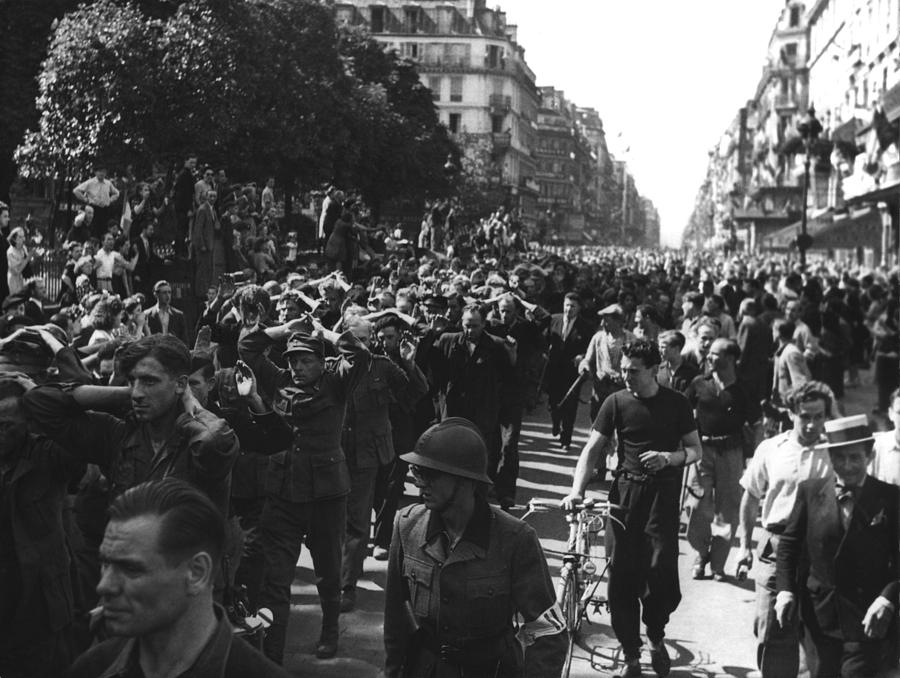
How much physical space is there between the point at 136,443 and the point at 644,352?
3.16 metres

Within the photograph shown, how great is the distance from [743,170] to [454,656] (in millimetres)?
148755

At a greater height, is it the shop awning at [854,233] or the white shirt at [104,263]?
the shop awning at [854,233]

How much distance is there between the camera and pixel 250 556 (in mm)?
6852

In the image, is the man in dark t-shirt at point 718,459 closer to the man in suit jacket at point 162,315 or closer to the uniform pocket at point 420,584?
the uniform pocket at point 420,584

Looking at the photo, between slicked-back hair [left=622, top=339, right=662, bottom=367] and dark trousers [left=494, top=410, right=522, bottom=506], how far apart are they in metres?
4.57

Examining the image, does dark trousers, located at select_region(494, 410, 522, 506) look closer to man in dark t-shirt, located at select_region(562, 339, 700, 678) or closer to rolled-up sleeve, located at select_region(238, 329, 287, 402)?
man in dark t-shirt, located at select_region(562, 339, 700, 678)

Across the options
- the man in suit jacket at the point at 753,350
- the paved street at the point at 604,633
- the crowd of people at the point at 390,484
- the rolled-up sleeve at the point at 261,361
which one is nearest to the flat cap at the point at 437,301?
the crowd of people at the point at 390,484

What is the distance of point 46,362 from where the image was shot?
5445 millimetres

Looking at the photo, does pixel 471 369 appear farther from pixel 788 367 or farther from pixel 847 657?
pixel 847 657

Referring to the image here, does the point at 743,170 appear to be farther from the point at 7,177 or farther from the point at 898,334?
the point at 898,334

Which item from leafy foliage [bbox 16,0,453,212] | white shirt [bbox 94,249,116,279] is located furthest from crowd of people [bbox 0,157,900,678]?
leafy foliage [bbox 16,0,453,212]

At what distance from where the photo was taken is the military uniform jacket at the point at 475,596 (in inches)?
165

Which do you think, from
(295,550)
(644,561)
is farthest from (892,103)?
(295,550)

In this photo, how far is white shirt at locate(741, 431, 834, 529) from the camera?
6375 mm
